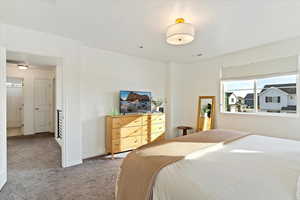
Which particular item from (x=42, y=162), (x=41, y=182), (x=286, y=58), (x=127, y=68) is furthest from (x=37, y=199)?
(x=286, y=58)

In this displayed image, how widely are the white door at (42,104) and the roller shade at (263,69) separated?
20.8ft

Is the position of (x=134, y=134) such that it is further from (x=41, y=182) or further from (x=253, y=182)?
(x=253, y=182)

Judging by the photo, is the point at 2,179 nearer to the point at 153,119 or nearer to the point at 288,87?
the point at 153,119

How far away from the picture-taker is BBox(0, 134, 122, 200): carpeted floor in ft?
6.82

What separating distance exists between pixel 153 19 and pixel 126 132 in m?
2.41

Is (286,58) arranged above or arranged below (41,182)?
above

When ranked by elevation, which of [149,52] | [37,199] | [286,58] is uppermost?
[149,52]

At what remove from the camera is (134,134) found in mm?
3699

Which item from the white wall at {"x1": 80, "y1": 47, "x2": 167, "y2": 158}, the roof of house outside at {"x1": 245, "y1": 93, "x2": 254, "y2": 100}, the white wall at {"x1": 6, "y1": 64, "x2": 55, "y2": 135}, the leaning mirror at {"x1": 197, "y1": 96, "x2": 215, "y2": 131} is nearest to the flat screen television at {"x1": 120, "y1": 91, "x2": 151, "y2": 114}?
the white wall at {"x1": 80, "y1": 47, "x2": 167, "y2": 158}

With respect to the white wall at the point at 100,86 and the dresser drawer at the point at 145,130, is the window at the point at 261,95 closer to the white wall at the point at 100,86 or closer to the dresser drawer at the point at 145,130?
the dresser drawer at the point at 145,130

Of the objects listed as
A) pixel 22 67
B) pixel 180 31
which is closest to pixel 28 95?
pixel 22 67

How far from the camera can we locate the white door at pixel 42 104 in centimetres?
583

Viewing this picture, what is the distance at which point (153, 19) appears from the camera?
2.28 m

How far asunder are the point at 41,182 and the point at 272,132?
4.41m
